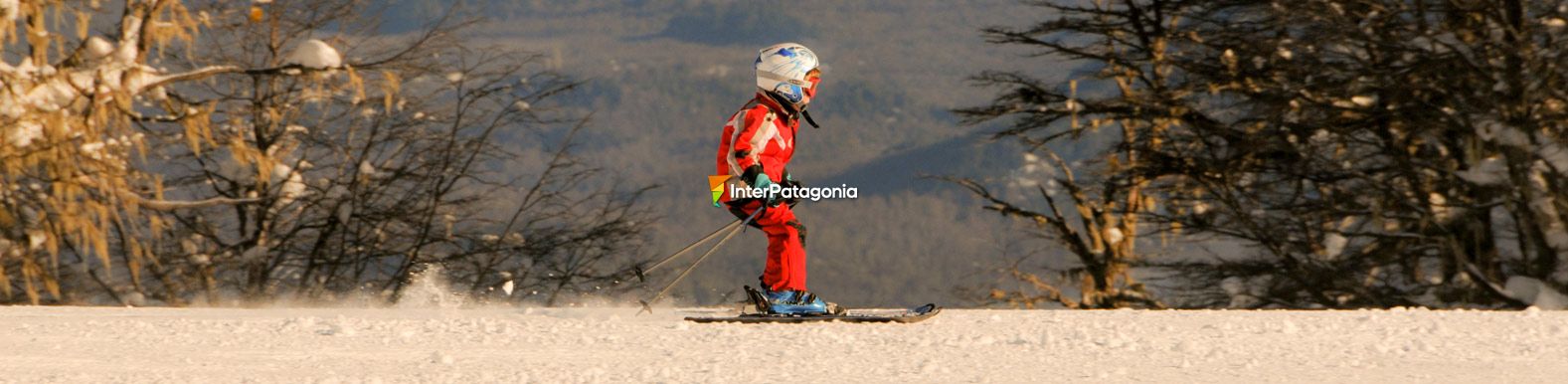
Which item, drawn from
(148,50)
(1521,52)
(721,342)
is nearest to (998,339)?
(721,342)

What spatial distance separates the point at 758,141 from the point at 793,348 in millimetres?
1186

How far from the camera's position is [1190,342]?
6.39 metres

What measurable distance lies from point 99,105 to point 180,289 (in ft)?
13.5

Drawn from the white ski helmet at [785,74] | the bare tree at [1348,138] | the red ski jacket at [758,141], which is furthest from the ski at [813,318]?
the bare tree at [1348,138]

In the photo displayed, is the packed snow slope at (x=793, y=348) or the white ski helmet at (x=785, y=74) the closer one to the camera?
the packed snow slope at (x=793, y=348)

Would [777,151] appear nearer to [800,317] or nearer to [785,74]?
[785,74]

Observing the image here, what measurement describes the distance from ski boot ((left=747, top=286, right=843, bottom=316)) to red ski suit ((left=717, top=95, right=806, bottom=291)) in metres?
0.03

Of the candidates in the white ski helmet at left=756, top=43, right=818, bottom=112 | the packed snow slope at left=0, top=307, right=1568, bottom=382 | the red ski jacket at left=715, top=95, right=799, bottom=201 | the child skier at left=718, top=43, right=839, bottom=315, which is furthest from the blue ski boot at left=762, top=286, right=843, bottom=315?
the white ski helmet at left=756, top=43, right=818, bottom=112

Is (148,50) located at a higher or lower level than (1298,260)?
higher

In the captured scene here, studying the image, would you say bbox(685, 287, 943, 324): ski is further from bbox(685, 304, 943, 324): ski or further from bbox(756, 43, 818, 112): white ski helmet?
bbox(756, 43, 818, 112): white ski helmet

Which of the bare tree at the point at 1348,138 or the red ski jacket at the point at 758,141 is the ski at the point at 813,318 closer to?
Answer: the red ski jacket at the point at 758,141

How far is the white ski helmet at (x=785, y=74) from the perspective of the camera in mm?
7129

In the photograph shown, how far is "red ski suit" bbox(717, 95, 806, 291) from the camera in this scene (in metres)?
7.04

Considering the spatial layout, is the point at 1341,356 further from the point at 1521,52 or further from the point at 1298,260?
the point at 1298,260
